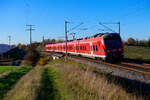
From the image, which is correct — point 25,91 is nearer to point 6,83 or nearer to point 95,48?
point 6,83

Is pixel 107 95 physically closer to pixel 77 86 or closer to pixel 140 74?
pixel 77 86

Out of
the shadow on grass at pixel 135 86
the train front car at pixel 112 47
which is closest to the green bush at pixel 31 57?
the train front car at pixel 112 47

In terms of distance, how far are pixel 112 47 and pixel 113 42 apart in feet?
2.05

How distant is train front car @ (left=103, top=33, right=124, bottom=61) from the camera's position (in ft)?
62.2

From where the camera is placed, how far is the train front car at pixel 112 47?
747 inches

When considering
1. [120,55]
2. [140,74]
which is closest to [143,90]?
[140,74]

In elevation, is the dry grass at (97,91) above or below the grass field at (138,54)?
below

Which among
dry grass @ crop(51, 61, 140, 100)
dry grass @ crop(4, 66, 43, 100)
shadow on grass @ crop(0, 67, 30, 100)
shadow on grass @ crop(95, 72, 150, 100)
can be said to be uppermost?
dry grass @ crop(51, 61, 140, 100)

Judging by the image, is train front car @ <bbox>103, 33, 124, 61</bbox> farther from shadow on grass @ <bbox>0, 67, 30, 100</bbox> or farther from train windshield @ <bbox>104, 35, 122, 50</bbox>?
shadow on grass @ <bbox>0, 67, 30, 100</bbox>

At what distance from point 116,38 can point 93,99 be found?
13.8 meters

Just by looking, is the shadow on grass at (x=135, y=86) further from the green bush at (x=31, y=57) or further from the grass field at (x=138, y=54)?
the green bush at (x=31, y=57)

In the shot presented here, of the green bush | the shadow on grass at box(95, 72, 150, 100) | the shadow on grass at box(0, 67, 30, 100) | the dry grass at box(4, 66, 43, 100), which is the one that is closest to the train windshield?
the shadow on grass at box(95, 72, 150, 100)

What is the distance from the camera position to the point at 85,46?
2627cm

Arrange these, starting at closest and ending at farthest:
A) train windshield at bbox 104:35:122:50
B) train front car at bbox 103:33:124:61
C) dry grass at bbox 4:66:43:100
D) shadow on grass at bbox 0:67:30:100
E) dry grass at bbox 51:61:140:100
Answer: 1. dry grass at bbox 51:61:140:100
2. dry grass at bbox 4:66:43:100
3. shadow on grass at bbox 0:67:30:100
4. train front car at bbox 103:33:124:61
5. train windshield at bbox 104:35:122:50
